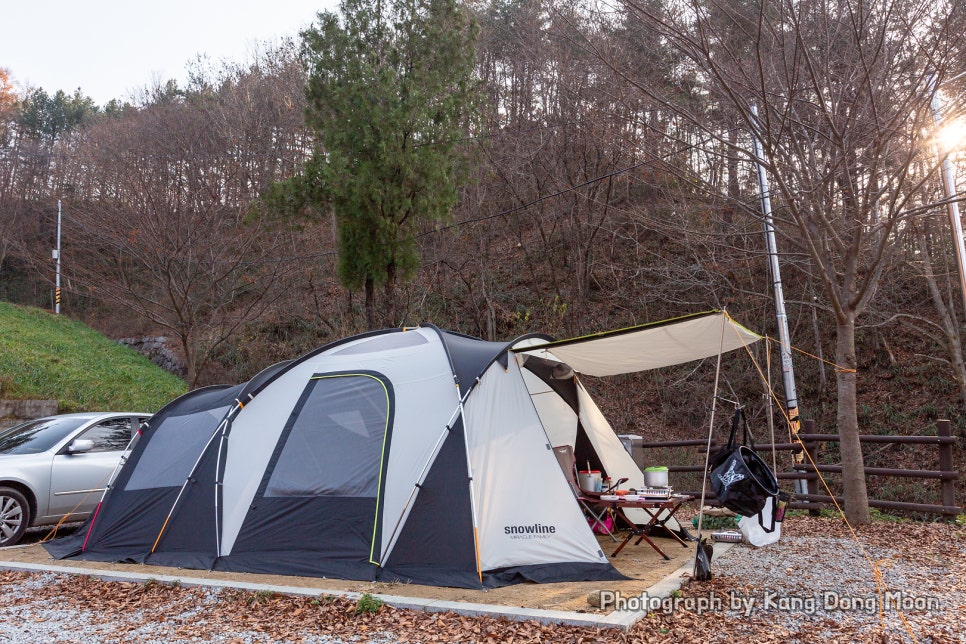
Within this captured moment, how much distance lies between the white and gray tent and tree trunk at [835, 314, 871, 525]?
1803 millimetres

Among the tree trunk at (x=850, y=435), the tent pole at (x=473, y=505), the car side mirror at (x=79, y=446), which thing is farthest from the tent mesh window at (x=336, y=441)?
the tree trunk at (x=850, y=435)

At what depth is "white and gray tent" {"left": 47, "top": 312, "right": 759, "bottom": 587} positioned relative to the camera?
19.2 ft

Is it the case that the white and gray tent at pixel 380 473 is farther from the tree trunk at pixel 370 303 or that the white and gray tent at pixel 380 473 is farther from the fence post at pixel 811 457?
the tree trunk at pixel 370 303

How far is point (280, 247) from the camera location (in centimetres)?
1538

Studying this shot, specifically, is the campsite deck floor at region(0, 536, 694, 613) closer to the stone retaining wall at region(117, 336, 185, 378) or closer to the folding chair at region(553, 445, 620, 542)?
the folding chair at region(553, 445, 620, 542)

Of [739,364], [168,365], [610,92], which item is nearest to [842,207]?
[610,92]

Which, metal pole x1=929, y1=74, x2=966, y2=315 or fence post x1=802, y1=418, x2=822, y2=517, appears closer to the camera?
metal pole x1=929, y1=74, x2=966, y2=315

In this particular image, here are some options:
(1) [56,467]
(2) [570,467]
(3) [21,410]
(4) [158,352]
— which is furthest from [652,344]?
(4) [158,352]

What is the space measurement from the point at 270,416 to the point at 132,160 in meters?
9.96

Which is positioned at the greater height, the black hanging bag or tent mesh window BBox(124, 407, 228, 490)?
tent mesh window BBox(124, 407, 228, 490)

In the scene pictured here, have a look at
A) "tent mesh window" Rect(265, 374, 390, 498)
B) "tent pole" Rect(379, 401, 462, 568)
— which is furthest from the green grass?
"tent pole" Rect(379, 401, 462, 568)

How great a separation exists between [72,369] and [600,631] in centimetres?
1889

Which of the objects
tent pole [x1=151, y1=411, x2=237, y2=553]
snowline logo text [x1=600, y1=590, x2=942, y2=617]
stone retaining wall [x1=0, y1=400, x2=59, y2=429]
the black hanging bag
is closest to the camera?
snowline logo text [x1=600, y1=590, x2=942, y2=617]

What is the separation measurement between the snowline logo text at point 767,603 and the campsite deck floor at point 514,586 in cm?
21
